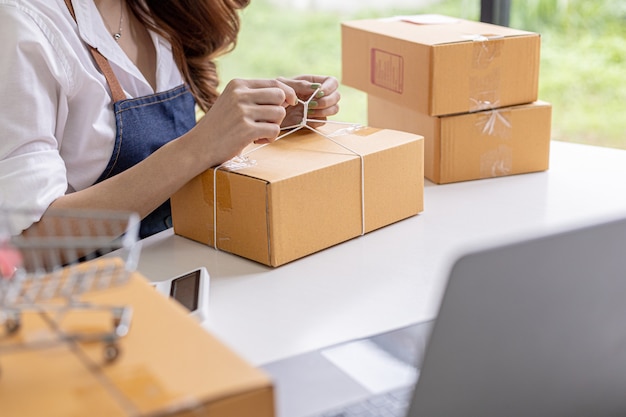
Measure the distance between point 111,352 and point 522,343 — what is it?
1.13 feet

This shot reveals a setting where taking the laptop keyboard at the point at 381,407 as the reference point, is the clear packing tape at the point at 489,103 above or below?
above

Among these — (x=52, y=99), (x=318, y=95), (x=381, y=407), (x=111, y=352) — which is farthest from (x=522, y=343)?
(x=52, y=99)

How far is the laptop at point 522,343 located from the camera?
0.65 metres

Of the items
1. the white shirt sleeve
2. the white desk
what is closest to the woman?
the white shirt sleeve

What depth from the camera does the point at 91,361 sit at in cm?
63

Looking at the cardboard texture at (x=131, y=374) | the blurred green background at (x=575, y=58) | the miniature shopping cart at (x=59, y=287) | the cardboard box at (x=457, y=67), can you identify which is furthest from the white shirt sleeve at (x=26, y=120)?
the blurred green background at (x=575, y=58)

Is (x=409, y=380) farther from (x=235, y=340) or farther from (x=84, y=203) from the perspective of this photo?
(x=84, y=203)

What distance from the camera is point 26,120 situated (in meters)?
1.16

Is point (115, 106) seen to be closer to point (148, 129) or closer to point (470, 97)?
point (148, 129)

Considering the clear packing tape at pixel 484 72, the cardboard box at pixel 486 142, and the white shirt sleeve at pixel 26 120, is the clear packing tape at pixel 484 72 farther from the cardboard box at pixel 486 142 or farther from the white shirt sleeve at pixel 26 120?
the white shirt sleeve at pixel 26 120

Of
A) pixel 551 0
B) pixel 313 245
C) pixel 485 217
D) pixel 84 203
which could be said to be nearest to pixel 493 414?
pixel 313 245

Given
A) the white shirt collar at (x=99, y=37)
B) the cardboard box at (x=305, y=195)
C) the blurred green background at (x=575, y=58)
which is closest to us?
the cardboard box at (x=305, y=195)

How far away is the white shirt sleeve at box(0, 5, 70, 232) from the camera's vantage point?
112 cm

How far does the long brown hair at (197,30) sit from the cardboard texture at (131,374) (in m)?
0.94
